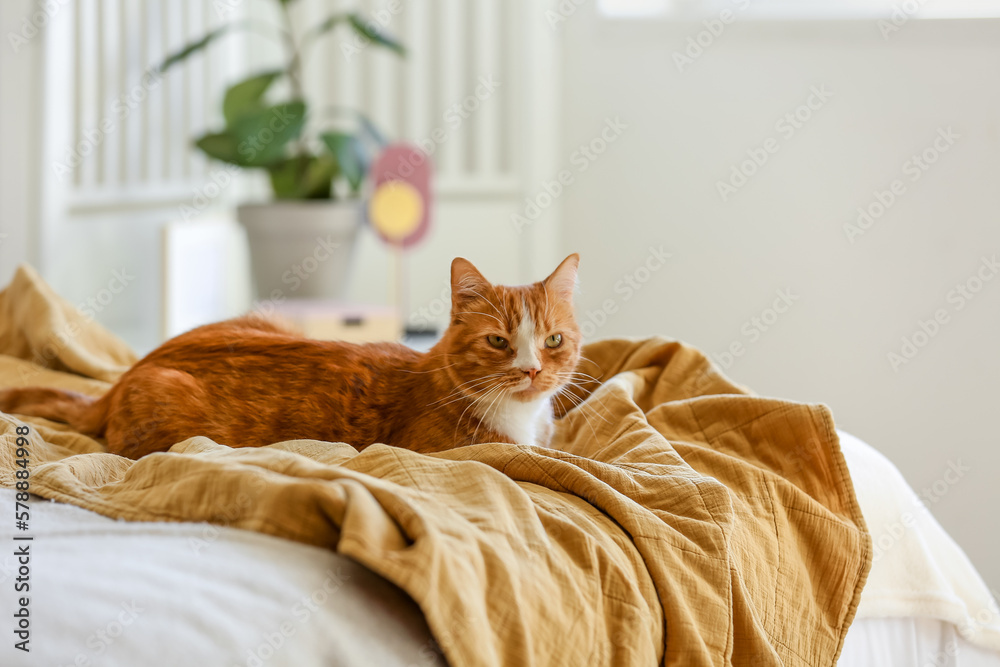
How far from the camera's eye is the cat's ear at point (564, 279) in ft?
3.51

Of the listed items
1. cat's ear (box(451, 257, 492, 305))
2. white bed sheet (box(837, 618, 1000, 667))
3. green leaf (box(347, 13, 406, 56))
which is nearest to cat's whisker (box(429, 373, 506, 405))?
cat's ear (box(451, 257, 492, 305))

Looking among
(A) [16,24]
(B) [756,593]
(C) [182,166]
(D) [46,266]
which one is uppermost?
(A) [16,24]

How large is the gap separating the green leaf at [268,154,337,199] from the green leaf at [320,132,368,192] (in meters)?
0.09

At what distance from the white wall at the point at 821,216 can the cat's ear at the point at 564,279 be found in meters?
1.87

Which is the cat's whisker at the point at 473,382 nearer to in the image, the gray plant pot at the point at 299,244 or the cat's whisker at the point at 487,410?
the cat's whisker at the point at 487,410

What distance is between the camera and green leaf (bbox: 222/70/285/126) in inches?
105

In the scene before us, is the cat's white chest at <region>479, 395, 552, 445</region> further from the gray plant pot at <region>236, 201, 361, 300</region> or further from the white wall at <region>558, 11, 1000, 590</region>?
the white wall at <region>558, 11, 1000, 590</region>

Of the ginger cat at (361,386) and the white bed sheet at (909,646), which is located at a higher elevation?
the ginger cat at (361,386)

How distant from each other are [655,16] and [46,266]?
78.4 inches

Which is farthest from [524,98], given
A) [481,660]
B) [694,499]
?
[481,660]

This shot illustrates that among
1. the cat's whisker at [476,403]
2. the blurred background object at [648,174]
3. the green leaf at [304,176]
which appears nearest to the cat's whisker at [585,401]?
the cat's whisker at [476,403]

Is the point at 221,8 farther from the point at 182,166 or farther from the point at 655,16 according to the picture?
the point at 655,16

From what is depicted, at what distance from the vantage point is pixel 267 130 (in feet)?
8.48

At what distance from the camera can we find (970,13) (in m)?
2.52
